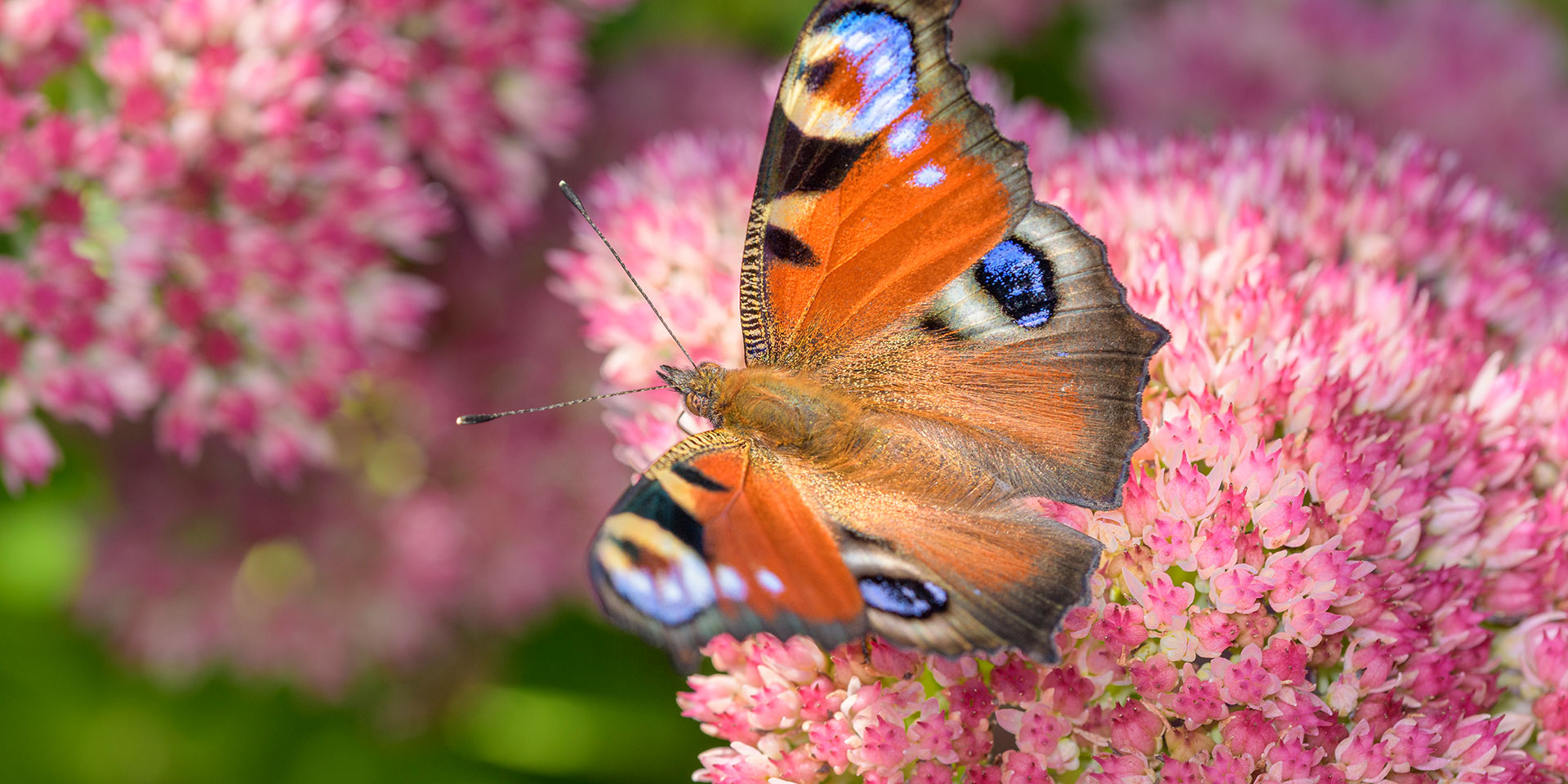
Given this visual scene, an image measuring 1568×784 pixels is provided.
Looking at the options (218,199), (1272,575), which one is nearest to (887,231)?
(1272,575)

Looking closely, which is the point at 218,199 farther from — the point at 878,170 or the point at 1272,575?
the point at 1272,575

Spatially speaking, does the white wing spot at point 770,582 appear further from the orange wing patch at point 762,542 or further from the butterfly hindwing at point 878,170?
the butterfly hindwing at point 878,170

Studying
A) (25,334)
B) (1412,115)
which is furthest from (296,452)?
(1412,115)

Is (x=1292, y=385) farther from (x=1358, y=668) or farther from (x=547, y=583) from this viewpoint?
(x=547, y=583)

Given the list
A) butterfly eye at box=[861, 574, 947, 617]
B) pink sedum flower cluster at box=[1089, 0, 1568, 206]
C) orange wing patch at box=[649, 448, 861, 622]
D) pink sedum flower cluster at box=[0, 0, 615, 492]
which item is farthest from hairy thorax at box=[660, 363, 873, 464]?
pink sedum flower cluster at box=[1089, 0, 1568, 206]

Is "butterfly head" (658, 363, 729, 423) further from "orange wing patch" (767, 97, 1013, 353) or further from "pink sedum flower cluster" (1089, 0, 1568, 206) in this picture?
"pink sedum flower cluster" (1089, 0, 1568, 206)

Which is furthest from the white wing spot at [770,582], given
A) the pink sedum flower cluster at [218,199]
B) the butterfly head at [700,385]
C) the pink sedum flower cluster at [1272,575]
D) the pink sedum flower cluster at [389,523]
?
the pink sedum flower cluster at [389,523]
